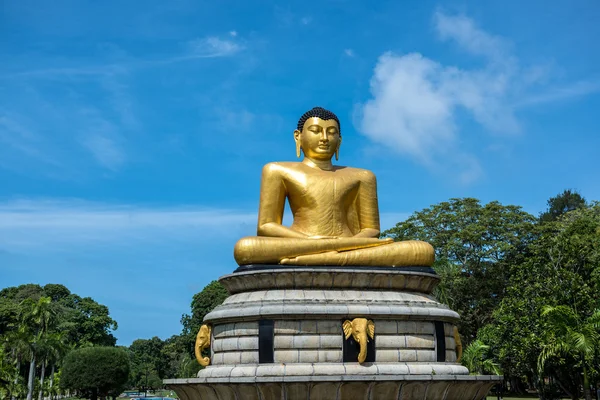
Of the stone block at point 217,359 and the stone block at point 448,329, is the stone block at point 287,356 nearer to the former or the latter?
the stone block at point 217,359

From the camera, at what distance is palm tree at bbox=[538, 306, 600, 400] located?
60.3ft

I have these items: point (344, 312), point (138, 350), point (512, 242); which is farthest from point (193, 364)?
point (138, 350)

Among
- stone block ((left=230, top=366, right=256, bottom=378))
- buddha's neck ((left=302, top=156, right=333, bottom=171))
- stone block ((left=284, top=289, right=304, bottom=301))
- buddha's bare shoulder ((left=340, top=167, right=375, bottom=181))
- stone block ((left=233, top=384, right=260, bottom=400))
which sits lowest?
stone block ((left=233, top=384, right=260, bottom=400))

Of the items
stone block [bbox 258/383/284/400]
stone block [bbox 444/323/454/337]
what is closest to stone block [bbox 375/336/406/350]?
stone block [bbox 444/323/454/337]

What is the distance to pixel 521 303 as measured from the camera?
75.5 feet

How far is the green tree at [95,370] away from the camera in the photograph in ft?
129

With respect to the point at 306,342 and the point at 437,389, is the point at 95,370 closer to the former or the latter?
the point at 306,342

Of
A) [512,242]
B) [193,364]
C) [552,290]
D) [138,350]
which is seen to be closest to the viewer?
[552,290]

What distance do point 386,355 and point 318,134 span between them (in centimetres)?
632

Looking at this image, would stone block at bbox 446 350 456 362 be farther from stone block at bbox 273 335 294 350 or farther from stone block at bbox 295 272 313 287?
stone block at bbox 273 335 294 350

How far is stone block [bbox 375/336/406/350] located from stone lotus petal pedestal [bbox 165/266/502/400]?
2cm

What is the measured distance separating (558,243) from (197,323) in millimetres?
27821

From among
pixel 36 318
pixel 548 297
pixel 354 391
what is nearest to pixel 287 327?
pixel 354 391

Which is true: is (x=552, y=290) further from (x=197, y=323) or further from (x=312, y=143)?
(x=197, y=323)
